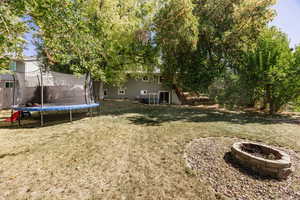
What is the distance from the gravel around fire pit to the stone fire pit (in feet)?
0.43

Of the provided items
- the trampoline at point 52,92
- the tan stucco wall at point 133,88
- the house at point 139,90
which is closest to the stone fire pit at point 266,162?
the trampoline at point 52,92

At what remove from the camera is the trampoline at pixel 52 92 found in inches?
273

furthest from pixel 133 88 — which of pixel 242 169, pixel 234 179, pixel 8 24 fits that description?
pixel 234 179

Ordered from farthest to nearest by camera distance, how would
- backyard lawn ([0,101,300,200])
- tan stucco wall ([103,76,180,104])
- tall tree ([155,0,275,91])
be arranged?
tan stucco wall ([103,76,180,104]), tall tree ([155,0,275,91]), backyard lawn ([0,101,300,200])

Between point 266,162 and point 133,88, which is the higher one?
point 133,88

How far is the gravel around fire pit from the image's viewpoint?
7.67 ft

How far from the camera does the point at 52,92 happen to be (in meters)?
7.04

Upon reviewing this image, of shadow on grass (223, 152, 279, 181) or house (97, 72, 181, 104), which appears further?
house (97, 72, 181, 104)

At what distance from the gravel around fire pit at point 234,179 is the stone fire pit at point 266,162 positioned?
13 cm

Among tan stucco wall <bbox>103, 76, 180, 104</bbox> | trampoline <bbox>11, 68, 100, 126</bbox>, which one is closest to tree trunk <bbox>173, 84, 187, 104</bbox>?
tan stucco wall <bbox>103, 76, 180, 104</bbox>

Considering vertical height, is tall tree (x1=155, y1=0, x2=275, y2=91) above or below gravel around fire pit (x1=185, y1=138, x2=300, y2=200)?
above

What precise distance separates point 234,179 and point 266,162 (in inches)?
31.3

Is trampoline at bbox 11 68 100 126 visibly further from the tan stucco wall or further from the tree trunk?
the tree trunk

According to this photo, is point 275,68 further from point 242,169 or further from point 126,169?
point 126,169
